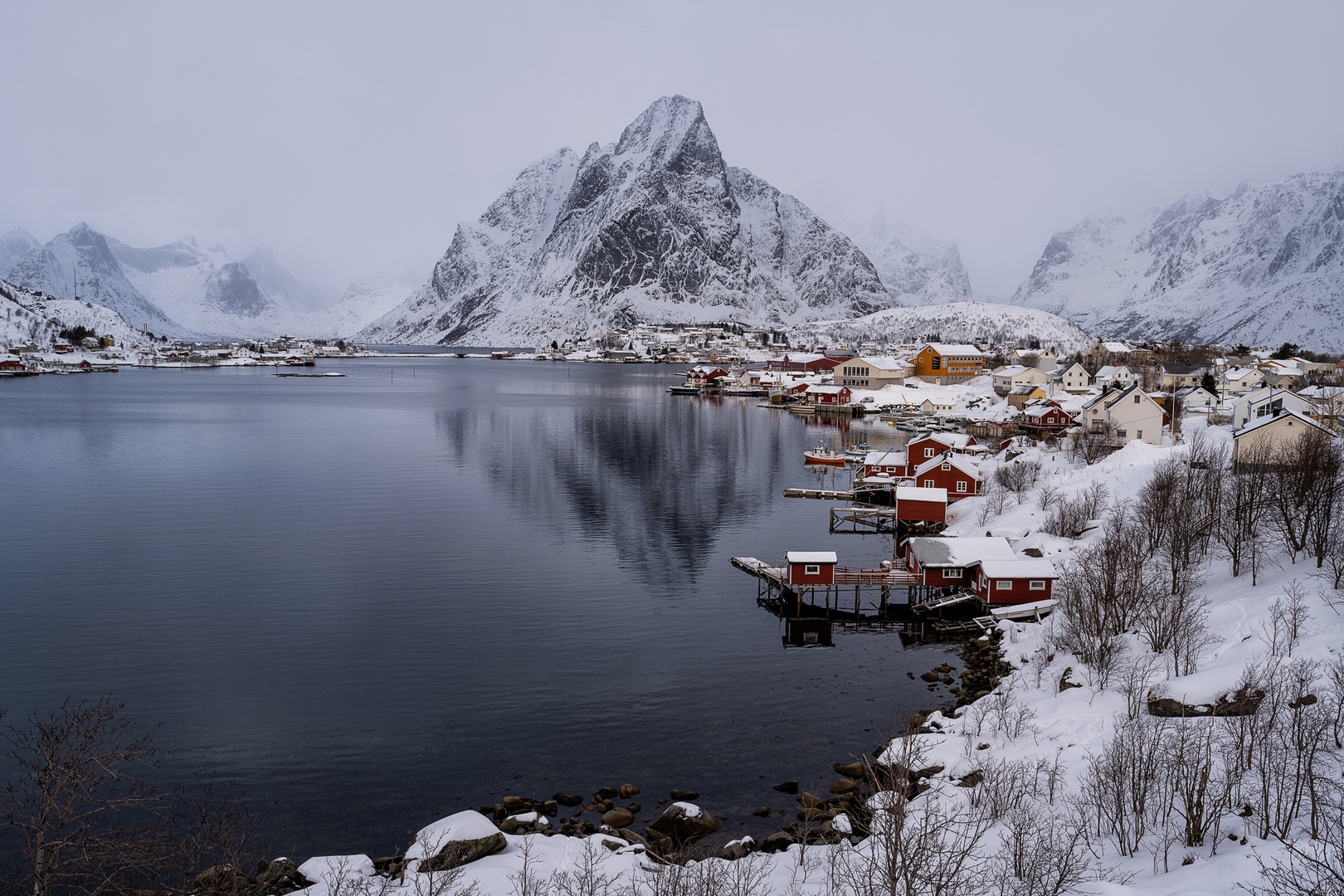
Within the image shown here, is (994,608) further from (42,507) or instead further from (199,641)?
(42,507)

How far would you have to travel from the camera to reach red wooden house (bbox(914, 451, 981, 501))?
5616 centimetres

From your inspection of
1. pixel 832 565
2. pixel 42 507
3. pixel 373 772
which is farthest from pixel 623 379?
pixel 373 772

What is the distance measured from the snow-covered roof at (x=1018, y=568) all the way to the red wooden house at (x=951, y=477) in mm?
18998

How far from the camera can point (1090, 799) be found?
17.5 meters

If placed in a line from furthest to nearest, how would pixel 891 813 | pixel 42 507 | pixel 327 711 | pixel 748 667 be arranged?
pixel 42 507 < pixel 748 667 < pixel 327 711 < pixel 891 813

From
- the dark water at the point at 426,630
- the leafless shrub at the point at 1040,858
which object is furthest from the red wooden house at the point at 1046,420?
the leafless shrub at the point at 1040,858

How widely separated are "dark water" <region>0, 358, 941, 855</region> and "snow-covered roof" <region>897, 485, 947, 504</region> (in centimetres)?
363

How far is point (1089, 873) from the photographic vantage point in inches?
587

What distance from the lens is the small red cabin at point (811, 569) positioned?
1460 inches

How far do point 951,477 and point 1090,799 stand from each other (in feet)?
133

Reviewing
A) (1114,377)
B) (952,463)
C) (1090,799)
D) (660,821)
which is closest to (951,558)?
(952,463)

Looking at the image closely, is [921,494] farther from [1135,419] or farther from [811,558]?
[1135,419]

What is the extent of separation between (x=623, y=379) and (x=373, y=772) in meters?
176

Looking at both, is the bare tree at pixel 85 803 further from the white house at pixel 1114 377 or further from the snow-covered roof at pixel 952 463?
the white house at pixel 1114 377
